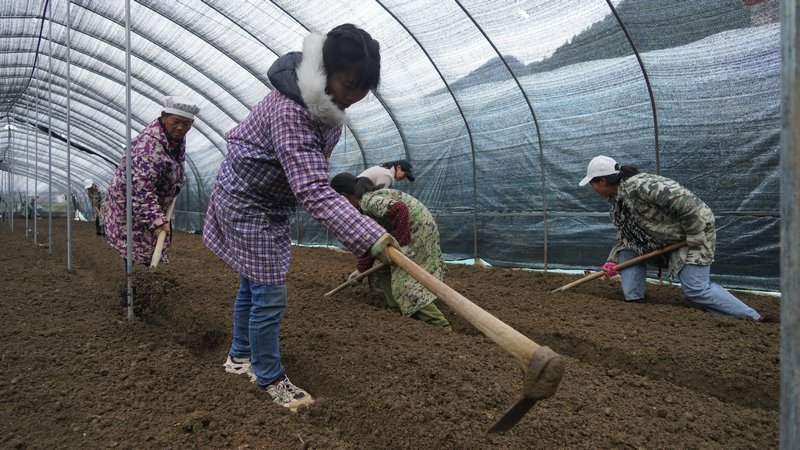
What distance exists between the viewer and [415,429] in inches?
79.0

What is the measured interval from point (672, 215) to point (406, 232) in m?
2.30

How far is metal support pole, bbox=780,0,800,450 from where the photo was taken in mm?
938

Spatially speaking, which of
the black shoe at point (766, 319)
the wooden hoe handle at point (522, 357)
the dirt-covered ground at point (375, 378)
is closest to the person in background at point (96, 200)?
the dirt-covered ground at point (375, 378)

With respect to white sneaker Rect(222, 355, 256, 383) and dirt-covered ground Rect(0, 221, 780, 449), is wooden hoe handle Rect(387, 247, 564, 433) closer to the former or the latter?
dirt-covered ground Rect(0, 221, 780, 449)

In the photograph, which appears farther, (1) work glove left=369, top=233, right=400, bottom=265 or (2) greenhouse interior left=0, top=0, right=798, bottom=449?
(2) greenhouse interior left=0, top=0, right=798, bottom=449

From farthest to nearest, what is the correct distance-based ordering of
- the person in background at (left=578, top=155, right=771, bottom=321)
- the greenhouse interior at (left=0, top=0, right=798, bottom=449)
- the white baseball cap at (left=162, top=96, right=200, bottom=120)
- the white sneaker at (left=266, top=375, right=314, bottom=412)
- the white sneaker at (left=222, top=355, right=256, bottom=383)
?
the greenhouse interior at (left=0, top=0, right=798, bottom=449) → the person in background at (left=578, top=155, right=771, bottom=321) → the white baseball cap at (left=162, top=96, right=200, bottom=120) → the white sneaker at (left=222, top=355, right=256, bottom=383) → the white sneaker at (left=266, top=375, right=314, bottom=412)

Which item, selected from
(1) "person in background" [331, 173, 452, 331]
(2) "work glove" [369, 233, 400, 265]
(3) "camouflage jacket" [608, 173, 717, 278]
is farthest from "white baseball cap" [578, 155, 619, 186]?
(2) "work glove" [369, 233, 400, 265]

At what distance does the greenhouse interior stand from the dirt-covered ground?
1.10 m

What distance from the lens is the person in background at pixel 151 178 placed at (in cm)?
355

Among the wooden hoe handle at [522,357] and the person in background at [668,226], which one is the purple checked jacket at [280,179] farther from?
the person in background at [668,226]

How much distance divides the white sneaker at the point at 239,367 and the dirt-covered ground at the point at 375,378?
10 centimetres

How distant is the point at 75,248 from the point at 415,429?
10393 millimetres

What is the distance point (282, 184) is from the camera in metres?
2.35

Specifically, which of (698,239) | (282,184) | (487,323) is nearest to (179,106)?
(282,184)
